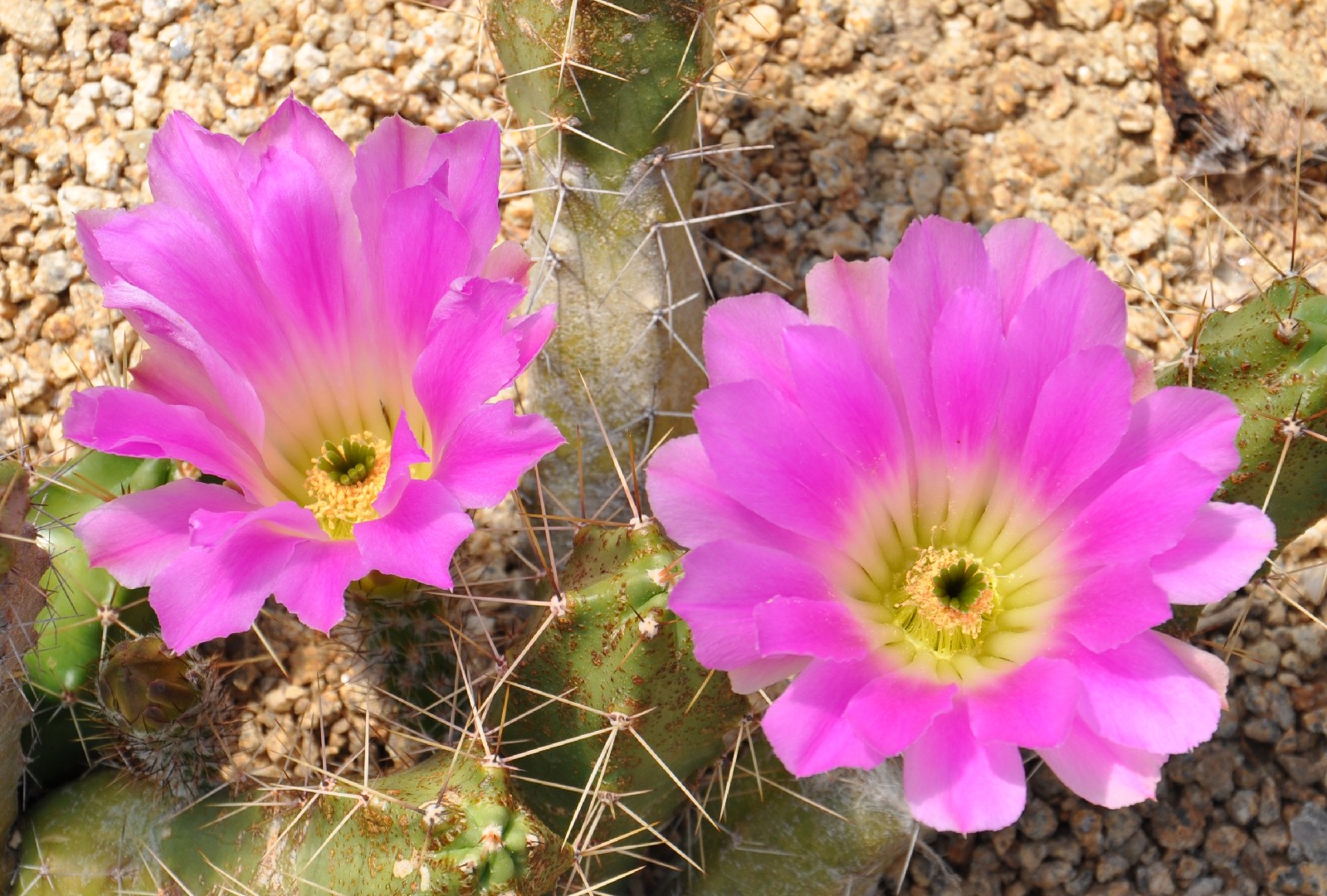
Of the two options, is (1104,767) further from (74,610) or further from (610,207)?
(74,610)

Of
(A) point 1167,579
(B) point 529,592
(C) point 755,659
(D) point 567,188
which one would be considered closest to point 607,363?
(D) point 567,188

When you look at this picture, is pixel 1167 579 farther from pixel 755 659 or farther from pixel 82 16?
pixel 82 16

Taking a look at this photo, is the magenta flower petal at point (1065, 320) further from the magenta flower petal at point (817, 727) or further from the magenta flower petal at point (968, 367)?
the magenta flower petal at point (817, 727)

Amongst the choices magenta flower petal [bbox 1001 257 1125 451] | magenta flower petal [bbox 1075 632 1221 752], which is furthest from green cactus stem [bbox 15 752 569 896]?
magenta flower petal [bbox 1001 257 1125 451]

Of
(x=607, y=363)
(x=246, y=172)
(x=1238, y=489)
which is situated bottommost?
(x=607, y=363)

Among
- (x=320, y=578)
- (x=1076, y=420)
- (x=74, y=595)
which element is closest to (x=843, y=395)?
(x=1076, y=420)

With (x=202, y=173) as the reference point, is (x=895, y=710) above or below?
below
